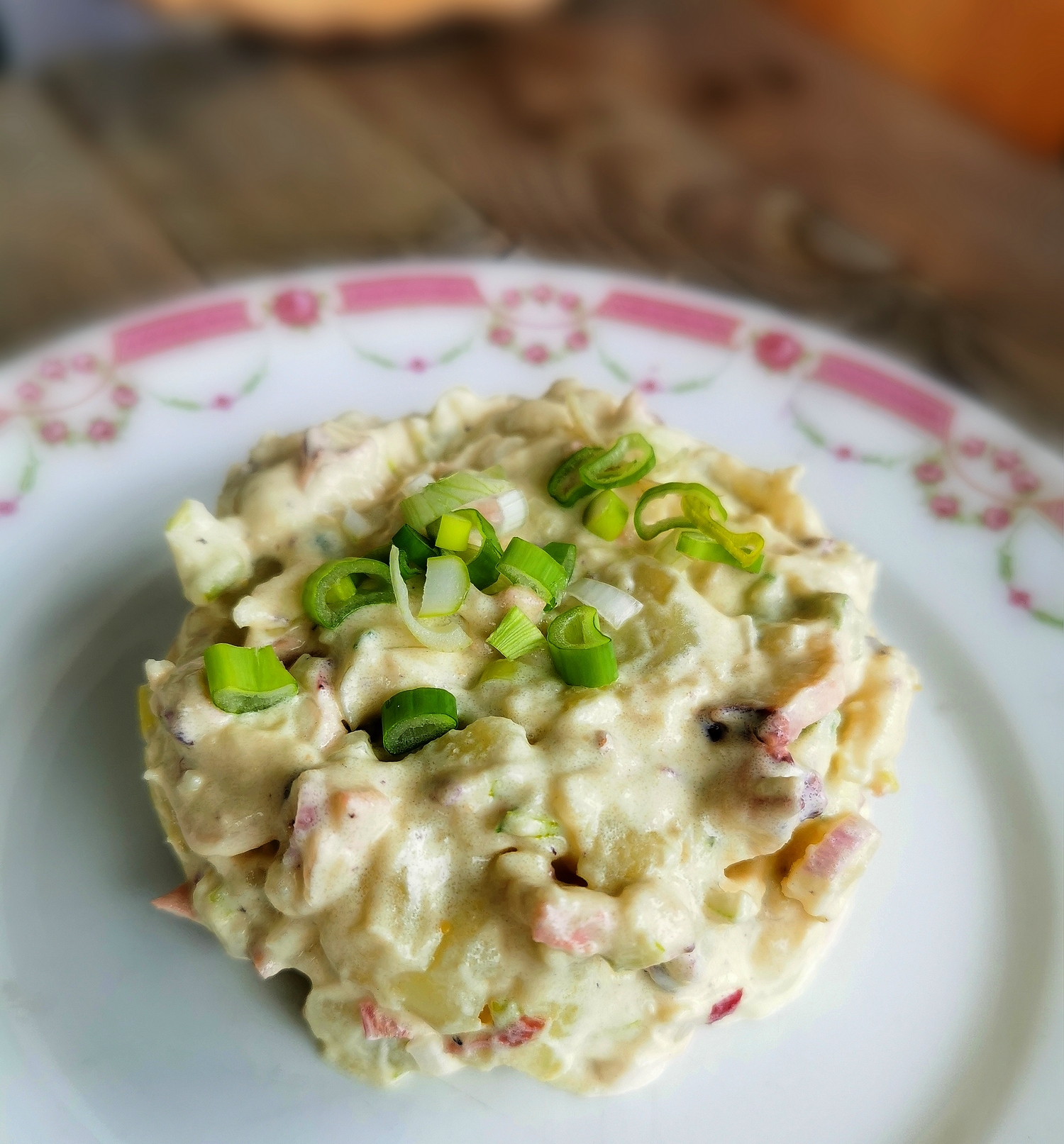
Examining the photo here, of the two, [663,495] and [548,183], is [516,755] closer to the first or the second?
[663,495]

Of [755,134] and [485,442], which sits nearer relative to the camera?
[485,442]

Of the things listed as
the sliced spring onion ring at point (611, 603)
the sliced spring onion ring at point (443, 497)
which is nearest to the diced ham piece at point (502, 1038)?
the sliced spring onion ring at point (611, 603)

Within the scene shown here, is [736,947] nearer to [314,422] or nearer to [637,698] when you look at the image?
[637,698]

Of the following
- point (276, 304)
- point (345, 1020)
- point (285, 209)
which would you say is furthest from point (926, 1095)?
point (285, 209)

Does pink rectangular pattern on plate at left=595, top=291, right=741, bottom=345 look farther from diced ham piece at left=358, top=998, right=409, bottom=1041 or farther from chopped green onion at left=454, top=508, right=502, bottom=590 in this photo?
diced ham piece at left=358, top=998, right=409, bottom=1041

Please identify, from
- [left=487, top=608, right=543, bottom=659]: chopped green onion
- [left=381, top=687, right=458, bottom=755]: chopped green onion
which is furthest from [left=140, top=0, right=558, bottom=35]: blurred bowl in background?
[left=381, top=687, right=458, bottom=755]: chopped green onion

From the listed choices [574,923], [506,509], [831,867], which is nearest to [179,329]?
[506,509]
